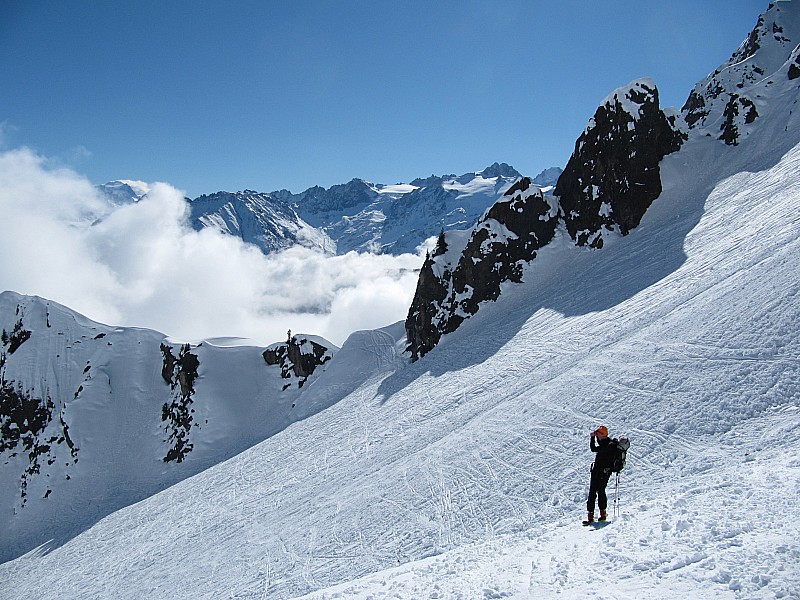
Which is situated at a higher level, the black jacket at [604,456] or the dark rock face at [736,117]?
the dark rock face at [736,117]

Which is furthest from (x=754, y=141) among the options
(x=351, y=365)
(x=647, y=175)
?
(x=351, y=365)

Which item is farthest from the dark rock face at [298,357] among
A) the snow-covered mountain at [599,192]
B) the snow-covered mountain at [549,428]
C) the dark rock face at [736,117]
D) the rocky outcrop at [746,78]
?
the rocky outcrop at [746,78]

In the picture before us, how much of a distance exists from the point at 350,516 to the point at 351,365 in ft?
115

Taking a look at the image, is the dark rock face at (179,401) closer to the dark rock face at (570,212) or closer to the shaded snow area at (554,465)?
the shaded snow area at (554,465)

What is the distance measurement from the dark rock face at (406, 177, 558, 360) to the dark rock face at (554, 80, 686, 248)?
3.84 m

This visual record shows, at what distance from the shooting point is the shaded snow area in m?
9.61

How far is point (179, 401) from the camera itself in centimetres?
6347

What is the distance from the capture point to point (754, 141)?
51.7 meters

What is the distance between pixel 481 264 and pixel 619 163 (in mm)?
18884

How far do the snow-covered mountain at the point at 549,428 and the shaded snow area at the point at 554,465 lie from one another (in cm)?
11

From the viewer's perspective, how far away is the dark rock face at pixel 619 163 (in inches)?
2071

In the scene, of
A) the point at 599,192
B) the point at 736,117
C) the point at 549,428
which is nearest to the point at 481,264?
the point at 599,192

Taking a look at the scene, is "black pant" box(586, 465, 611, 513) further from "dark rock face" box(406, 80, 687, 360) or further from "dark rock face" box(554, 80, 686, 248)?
"dark rock face" box(554, 80, 686, 248)

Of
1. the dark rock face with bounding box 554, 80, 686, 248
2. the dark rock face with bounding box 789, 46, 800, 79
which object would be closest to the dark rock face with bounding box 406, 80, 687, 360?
the dark rock face with bounding box 554, 80, 686, 248
